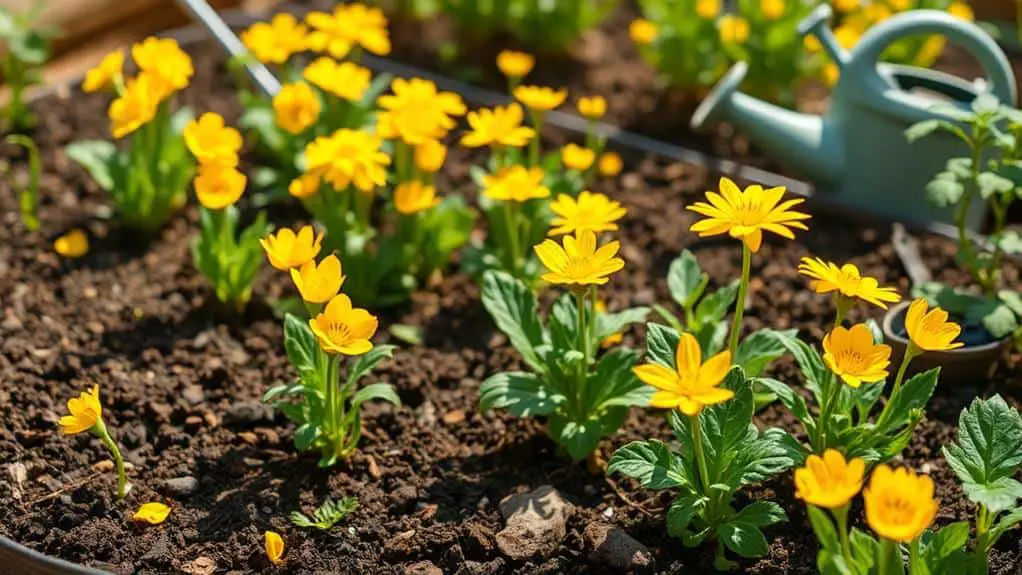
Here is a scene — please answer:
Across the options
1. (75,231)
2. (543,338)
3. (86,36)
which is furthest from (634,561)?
(86,36)

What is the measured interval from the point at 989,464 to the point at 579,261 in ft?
2.43

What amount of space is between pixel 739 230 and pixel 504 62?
51.7 inches

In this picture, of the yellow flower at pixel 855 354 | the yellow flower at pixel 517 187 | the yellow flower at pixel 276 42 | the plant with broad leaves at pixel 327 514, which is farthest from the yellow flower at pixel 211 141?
the yellow flower at pixel 855 354

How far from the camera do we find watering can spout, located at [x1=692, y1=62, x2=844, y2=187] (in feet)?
10.3

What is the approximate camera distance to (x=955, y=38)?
290 centimetres

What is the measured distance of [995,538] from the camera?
6.51ft

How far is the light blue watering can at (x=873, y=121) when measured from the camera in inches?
116

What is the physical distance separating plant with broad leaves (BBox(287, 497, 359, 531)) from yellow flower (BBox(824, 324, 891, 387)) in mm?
892

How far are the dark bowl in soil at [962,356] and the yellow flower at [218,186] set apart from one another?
1.38 meters

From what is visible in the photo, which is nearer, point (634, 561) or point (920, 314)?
point (920, 314)

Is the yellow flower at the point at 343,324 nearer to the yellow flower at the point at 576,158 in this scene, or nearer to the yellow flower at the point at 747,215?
the yellow flower at the point at 747,215

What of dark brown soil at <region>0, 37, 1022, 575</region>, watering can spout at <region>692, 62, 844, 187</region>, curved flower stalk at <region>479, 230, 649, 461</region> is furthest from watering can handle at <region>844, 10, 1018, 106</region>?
curved flower stalk at <region>479, 230, 649, 461</region>

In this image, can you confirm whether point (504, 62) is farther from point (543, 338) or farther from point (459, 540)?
point (459, 540)

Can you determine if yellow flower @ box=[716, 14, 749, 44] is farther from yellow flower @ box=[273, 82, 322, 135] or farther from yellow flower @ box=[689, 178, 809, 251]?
yellow flower @ box=[689, 178, 809, 251]
